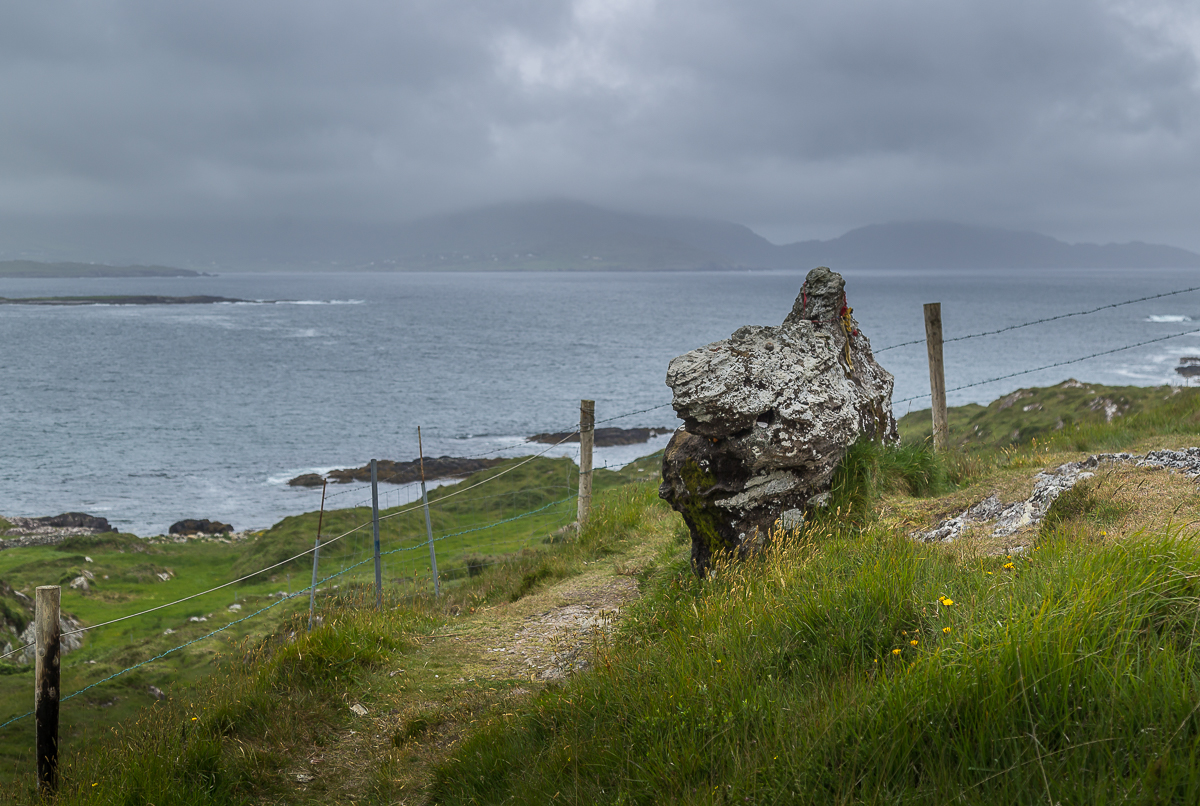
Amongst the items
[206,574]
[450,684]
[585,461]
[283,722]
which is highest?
[585,461]

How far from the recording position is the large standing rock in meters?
8.59

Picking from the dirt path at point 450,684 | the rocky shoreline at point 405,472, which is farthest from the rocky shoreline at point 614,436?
the dirt path at point 450,684

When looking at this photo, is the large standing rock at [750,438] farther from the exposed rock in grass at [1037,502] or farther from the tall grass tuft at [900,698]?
the tall grass tuft at [900,698]

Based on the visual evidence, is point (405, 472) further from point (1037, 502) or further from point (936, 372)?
point (1037, 502)

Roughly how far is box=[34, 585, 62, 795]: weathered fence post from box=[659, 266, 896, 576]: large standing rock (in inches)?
229

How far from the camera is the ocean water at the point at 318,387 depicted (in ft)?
147

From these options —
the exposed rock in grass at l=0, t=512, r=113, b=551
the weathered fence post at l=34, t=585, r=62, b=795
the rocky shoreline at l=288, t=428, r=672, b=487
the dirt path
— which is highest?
the weathered fence post at l=34, t=585, r=62, b=795

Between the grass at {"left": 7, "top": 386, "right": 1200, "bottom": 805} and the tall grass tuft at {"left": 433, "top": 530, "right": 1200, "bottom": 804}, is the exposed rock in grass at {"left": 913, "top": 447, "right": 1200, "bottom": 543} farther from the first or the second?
the tall grass tuft at {"left": 433, "top": 530, "right": 1200, "bottom": 804}

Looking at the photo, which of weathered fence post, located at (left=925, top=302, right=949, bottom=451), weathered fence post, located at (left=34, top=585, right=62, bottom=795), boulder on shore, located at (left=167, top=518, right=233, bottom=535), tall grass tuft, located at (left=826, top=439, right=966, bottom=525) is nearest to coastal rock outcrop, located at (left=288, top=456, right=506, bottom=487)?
boulder on shore, located at (left=167, top=518, right=233, bottom=535)

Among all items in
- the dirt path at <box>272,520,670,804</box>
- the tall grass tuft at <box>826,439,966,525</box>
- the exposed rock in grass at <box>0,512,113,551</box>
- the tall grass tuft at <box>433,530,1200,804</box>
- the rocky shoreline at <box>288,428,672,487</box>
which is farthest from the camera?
the rocky shoreline at <box>288,428,672,487</box>

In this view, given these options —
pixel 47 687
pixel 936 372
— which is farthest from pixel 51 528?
pixel 936 372

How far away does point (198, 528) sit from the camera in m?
36.1

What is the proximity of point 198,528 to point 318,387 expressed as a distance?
1499 inches

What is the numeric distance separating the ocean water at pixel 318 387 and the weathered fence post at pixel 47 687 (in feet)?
110
